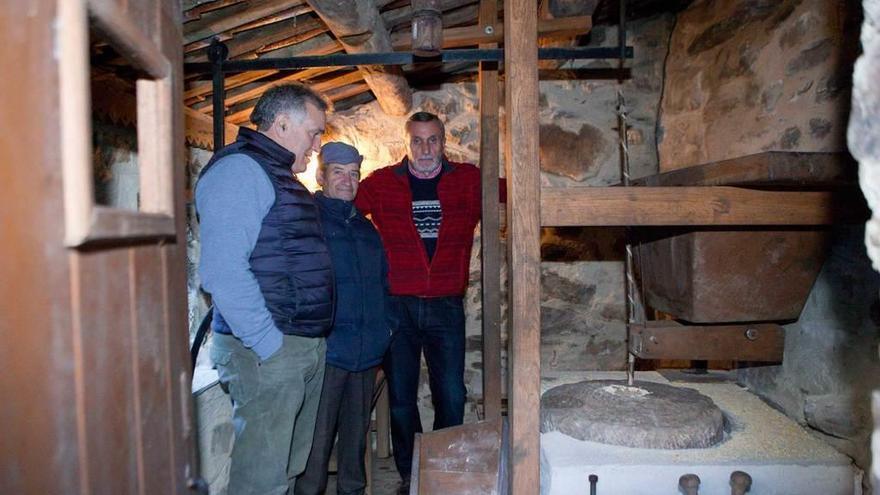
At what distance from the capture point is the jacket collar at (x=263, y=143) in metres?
1.57

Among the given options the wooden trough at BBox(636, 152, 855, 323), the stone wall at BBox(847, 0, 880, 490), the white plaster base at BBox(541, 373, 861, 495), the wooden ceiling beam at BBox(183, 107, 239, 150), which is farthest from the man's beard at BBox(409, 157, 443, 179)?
the stone wall at BBox(847, 0, 880, 490)

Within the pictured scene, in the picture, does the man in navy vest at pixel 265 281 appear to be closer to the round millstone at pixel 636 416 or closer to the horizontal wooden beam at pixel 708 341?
the round millstone at pixel 636 416

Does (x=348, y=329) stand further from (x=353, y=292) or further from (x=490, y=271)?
(x=490, y=271)

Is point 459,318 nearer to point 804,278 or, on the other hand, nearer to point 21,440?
point 804,278

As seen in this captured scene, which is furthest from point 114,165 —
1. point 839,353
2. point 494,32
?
point 839,353

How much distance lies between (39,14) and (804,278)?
1.89m

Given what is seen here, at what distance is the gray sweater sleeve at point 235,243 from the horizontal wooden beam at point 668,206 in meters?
0.75

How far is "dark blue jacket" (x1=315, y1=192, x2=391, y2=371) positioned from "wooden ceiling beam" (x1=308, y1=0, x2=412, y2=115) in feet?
1.95

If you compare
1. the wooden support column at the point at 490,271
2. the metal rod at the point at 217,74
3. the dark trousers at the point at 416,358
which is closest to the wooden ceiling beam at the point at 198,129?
the metal rod at the point at 217,74

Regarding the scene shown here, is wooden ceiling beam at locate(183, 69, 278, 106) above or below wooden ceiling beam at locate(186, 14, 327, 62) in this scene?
below

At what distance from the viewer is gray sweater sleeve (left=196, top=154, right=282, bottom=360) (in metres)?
1.45

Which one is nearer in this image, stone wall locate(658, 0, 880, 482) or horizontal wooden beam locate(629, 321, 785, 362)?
stone wall locate(658, 0, 880, 482)

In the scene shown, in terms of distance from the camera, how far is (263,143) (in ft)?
Answer: 5.16

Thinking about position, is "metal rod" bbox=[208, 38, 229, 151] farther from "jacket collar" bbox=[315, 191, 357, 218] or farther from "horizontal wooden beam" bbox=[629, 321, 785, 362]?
"horizontal wooden beam" bbox=[629, 321, 785, 362]
